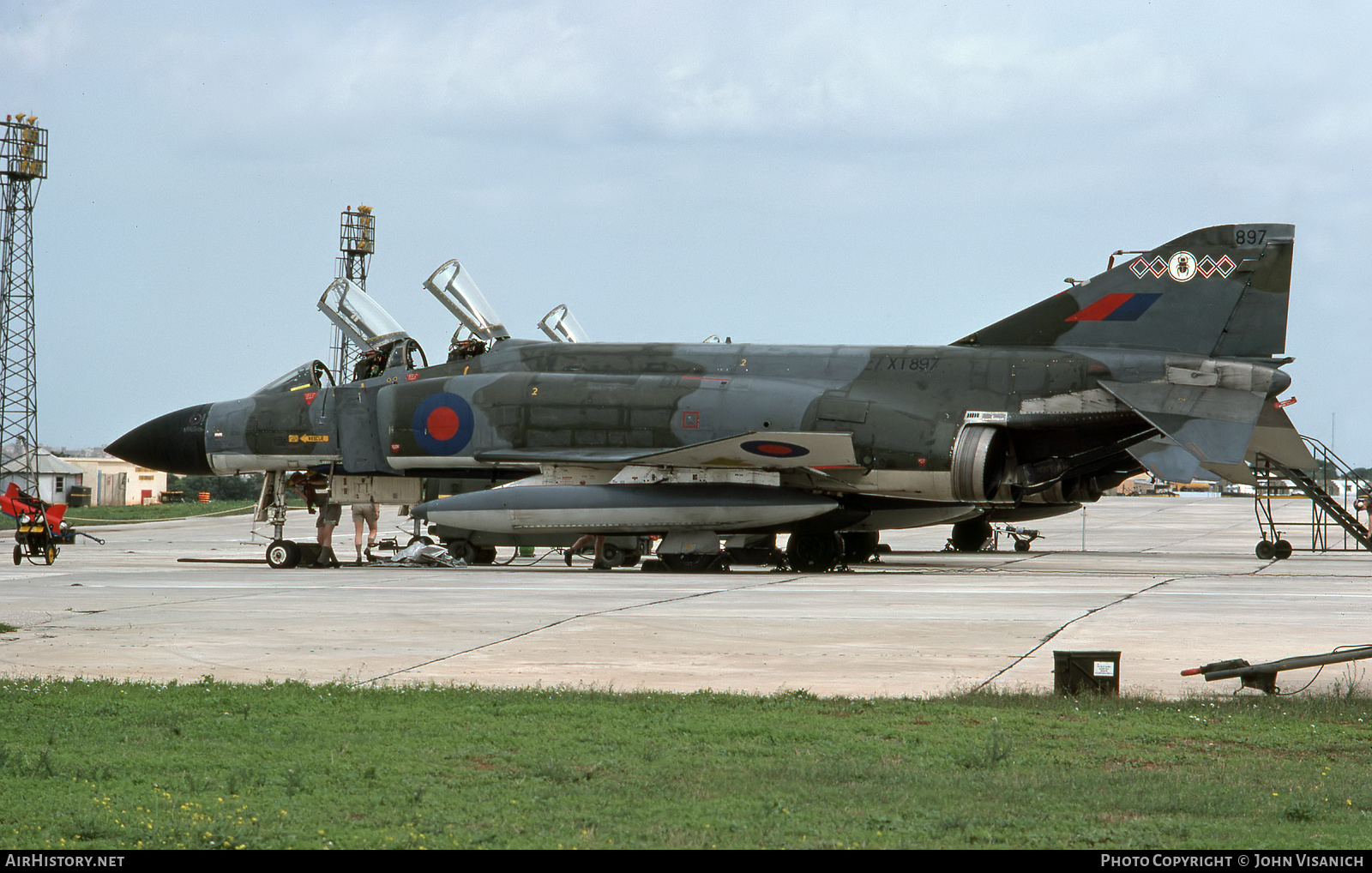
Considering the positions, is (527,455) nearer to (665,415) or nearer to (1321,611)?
(665,415)

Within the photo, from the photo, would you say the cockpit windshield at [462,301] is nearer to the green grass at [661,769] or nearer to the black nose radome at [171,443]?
the black nose radome at [171,443]

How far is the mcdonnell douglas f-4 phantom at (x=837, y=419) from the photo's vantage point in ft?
61.1

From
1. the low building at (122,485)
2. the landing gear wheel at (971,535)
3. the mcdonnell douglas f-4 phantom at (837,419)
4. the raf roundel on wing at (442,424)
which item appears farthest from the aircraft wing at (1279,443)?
the low building at (122,485)

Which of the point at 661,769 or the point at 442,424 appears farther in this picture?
the point at 442,424

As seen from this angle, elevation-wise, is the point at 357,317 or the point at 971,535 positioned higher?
the point at 357,317

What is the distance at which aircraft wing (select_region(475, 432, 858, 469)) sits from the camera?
1919cm

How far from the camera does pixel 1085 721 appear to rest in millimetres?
7047

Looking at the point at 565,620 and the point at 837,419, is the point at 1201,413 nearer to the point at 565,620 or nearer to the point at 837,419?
the point at 837,419

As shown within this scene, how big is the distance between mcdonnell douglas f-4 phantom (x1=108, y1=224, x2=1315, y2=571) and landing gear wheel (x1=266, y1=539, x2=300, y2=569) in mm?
1614

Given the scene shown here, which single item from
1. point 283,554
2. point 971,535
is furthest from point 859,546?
point 283,554

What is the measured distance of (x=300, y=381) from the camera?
22.9m

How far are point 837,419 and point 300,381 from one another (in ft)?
31.5

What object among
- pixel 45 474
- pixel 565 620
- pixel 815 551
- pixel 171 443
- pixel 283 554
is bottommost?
pixel 45 474

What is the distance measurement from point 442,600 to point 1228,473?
48.3 feet
